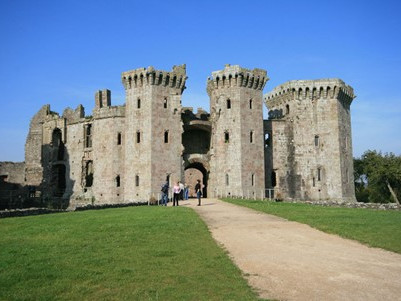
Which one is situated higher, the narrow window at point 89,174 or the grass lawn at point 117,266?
the narrow window at point 89,174

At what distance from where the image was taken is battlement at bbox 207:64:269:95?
3897 centimetres

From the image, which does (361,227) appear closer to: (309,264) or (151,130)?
(309,264)

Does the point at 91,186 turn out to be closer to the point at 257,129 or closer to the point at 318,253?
the point at 257,129

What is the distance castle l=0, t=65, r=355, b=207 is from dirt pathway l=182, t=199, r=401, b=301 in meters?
22.8

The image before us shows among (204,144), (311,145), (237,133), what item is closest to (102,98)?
(204,144)

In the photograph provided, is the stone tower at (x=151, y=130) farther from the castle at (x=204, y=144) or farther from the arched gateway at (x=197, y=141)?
the arched gateway at (x=197, y=141)

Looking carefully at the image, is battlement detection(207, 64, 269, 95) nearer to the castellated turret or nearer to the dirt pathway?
the castellated turret

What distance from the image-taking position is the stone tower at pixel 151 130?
36.8 meters

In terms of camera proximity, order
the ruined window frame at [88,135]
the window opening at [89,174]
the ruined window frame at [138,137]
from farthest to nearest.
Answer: the window opening at [89,174]
the ruined window frame at [88,135]
the ruined window frame at [138,137]

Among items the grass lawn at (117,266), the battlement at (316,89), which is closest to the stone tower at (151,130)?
the battlement at (316,89)

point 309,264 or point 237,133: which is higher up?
point 237,133

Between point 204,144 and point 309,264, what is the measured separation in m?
33.8

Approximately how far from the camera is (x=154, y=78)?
38094 mm

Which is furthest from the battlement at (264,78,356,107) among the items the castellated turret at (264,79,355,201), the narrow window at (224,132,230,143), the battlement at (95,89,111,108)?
the battlement at (95,89,111,108)
